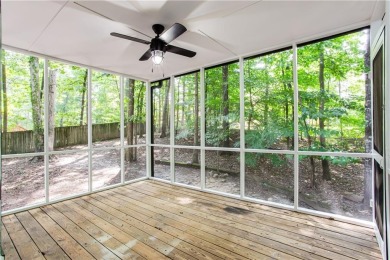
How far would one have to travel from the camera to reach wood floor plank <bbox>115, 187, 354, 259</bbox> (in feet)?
7.73

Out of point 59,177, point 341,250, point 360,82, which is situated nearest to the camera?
point 341,250

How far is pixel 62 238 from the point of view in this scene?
2.69 metres

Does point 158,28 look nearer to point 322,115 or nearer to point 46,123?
point 46,123

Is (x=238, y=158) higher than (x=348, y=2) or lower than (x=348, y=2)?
lower

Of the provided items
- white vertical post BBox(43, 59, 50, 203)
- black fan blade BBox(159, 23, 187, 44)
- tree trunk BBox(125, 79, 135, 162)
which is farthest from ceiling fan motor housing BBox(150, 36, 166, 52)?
tree trunk BBox(125, 79, 135, 162)

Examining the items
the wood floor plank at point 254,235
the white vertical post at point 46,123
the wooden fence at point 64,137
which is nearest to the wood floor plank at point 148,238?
the wood floor plank at point 254,235

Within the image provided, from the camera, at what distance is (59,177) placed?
447 centimetres

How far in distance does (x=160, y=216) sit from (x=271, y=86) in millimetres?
2935

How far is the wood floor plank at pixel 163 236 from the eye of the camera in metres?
2.36

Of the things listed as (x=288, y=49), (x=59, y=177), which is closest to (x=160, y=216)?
(x=59, y=177)

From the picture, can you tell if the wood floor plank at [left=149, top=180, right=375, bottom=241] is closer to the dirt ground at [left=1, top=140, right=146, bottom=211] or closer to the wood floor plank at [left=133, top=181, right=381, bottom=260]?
the wood floor plank at [left=133, top=181, right=381, bottom=260]

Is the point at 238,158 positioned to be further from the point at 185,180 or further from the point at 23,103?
the point at 23,103

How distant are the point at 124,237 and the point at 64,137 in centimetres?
292

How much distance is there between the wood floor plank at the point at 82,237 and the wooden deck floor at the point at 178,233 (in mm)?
11
